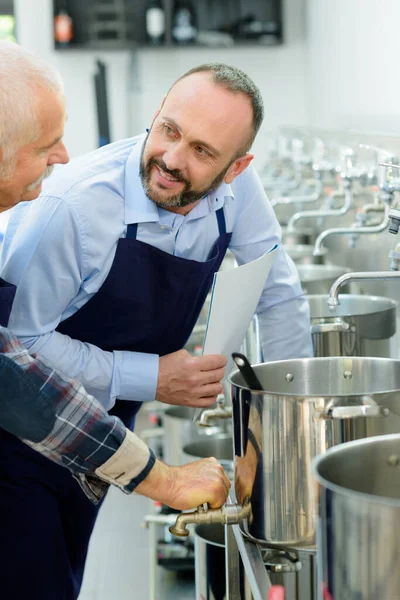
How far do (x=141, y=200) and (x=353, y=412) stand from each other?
33.6 inches

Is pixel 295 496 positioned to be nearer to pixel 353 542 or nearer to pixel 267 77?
pixel 353 542

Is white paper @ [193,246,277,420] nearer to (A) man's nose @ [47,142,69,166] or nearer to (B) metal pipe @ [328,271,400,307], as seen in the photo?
(B) metal pipe @ [328,271,400,307]

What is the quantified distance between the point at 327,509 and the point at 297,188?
405 cm

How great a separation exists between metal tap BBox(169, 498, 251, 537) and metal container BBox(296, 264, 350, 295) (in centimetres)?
139

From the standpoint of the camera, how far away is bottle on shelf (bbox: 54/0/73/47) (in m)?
7.55

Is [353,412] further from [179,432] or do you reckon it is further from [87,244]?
[179,432]

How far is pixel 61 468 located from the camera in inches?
83.3

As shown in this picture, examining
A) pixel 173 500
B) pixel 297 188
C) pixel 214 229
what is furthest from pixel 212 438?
pixel 297 188

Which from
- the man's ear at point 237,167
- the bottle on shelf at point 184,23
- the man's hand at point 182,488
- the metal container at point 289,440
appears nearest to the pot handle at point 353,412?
the metal container at point 289,440

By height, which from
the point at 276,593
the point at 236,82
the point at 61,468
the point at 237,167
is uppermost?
the point at 236,82

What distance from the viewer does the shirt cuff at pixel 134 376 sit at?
6.83ft

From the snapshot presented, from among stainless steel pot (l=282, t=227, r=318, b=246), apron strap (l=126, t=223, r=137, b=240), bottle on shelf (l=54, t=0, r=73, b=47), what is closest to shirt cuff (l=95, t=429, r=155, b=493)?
apron strap (l=126, t=223, r=137, b=240)

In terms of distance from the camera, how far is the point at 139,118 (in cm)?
777

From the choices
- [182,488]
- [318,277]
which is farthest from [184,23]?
[182,488]
